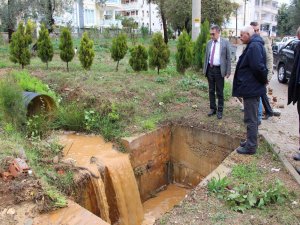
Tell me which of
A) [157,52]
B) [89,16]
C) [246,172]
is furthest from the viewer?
[89,16]

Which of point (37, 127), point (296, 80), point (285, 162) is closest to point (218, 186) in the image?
point (285, 162)

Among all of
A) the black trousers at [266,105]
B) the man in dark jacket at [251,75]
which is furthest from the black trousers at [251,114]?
the black trousers at [266,105]

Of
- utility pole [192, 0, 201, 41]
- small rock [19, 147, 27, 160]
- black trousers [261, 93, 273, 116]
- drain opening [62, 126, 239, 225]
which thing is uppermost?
utility pole [192, 0, 201, 41]

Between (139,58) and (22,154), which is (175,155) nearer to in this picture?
(22,154)

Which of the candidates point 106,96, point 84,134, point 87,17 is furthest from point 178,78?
point 87,17

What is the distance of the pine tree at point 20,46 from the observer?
1119 cm

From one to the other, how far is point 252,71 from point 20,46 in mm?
8644

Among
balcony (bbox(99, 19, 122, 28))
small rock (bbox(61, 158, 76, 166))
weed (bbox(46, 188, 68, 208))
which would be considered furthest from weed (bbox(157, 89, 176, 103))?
balcony (bbox(99, 19, 122, 28))

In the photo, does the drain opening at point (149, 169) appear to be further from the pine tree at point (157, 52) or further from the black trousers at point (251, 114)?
the pine tree at point (157, 52)

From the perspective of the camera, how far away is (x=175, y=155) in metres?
7.88

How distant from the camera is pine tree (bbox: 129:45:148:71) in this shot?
11523 mm

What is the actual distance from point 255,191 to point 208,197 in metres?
0.64

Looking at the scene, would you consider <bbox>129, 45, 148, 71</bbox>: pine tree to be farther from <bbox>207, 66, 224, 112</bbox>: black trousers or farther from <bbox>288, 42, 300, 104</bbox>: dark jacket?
<bbox>288, 42, 300, 104</bbox>: dark jacket

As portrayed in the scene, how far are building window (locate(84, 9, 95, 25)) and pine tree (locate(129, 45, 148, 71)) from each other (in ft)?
106
